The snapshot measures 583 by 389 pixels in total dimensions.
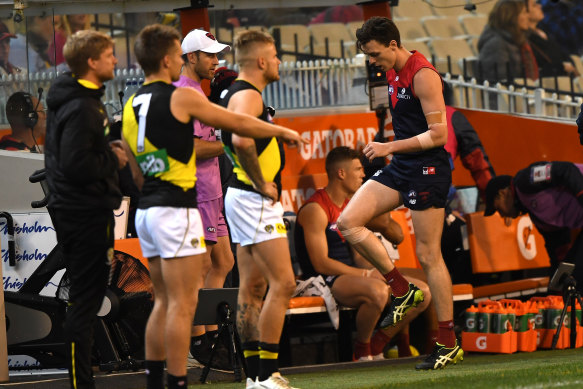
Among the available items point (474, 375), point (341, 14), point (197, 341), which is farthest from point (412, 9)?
point (474, 375)

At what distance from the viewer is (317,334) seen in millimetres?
9594

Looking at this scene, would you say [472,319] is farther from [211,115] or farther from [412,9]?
[211,115]

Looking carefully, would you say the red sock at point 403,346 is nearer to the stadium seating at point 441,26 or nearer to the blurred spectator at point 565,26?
the stadium seating at point 441,26

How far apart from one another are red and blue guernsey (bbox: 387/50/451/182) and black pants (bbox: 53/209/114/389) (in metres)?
2.40

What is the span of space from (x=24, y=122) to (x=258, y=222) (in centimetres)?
426

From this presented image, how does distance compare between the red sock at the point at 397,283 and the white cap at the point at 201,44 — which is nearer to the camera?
the red sock at the point at 397,283

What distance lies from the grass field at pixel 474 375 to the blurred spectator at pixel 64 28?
3.87 metres

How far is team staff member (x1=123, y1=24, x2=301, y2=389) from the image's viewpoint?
17.9ft

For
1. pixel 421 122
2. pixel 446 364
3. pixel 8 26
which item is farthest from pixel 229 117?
pixel 8 26

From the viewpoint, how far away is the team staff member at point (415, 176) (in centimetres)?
737

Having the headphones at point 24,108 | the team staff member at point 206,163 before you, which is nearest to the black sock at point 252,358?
the team staff member at point 206,163

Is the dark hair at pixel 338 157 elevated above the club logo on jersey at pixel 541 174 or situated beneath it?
elevated above

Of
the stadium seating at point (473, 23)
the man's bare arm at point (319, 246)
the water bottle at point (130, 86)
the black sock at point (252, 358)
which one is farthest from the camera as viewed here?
the stadium seating at point (473, 23)

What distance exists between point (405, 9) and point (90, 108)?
21.7 ft
